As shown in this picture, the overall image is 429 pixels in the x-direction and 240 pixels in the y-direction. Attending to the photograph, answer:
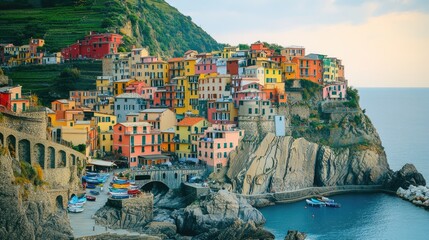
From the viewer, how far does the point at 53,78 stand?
9312 cm

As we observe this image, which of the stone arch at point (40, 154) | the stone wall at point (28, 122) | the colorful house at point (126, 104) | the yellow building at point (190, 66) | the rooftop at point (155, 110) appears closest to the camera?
the stone wall at point (28, 122)

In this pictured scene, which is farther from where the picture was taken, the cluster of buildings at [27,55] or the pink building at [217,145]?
the cluster of buildings at [27,55]

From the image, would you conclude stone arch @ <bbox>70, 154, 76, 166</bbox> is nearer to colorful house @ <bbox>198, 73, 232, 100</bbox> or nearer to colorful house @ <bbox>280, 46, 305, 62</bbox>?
colorful house @ <bbox>198, 73, 232, 100</bbox>

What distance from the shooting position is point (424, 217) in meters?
71.2

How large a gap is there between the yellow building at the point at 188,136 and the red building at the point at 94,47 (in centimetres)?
2309

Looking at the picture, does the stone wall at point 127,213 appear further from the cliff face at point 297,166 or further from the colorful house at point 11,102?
the cliff face at point 297,166

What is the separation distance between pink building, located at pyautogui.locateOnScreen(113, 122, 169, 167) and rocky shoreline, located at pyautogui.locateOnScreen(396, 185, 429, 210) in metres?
25.2

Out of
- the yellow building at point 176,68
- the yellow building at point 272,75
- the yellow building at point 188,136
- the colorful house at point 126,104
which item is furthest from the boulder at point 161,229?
the yellow building at point 176,68

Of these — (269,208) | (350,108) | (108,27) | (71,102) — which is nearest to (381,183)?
(350,108)

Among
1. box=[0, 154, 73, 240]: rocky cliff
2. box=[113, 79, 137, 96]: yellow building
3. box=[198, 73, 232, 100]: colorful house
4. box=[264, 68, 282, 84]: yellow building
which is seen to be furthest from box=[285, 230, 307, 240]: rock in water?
box=[113, 79, 137, 96]: yellow building

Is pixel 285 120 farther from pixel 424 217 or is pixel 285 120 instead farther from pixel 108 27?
pixel 108 27

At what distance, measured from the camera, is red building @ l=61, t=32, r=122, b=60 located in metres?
97.8

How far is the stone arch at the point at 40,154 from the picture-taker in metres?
60.4

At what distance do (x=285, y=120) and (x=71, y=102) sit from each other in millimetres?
23454
